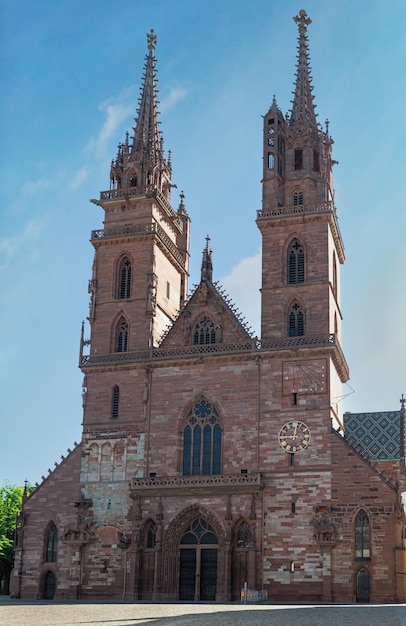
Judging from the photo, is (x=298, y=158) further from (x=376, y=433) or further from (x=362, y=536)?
(x=362, y=536)

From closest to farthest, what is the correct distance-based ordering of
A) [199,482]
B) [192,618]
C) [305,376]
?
[192,618] < [199,482] < [305,376]

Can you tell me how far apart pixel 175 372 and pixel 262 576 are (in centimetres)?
1131

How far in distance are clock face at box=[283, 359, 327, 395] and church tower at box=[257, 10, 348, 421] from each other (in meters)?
0.07

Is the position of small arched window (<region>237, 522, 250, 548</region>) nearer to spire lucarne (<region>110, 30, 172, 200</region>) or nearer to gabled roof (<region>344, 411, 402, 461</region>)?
gabled roof (<region>344, 411, 402, 461</region>)

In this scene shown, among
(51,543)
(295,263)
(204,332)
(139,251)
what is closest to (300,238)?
(295,263)

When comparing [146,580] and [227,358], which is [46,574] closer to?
[146,580]

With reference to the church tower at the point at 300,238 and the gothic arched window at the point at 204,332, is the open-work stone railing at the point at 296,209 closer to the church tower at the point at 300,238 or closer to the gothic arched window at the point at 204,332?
the church tower at the point at 300,238

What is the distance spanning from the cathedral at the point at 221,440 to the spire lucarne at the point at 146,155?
2.57 ft

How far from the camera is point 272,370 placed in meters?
47.1

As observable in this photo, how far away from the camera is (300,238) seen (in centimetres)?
4978

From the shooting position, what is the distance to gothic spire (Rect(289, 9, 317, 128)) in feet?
176

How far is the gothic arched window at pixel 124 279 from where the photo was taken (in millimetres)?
52156

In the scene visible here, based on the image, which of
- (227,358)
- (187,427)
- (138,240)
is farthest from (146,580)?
(138,240)

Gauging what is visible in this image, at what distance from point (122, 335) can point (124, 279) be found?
3.32m
